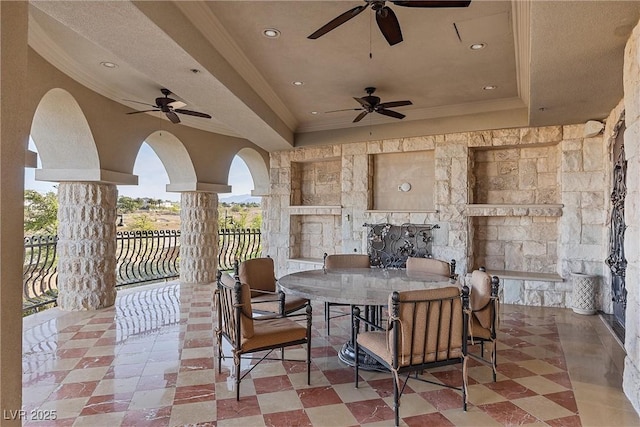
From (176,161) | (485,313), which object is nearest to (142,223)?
(176,161)

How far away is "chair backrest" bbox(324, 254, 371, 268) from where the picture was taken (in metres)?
4.44

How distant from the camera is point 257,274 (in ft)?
13.1

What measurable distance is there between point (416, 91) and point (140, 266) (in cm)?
585

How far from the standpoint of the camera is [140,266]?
7137 mm

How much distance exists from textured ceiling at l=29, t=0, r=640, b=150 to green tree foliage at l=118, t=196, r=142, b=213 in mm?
6553

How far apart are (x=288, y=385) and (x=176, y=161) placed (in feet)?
17.3

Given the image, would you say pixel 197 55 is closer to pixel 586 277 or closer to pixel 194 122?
pixel 194 122

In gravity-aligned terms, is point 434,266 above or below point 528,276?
above

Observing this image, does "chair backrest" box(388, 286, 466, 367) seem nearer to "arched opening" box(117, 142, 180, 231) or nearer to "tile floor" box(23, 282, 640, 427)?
"tile floor" box(23, 282, 640, 427)

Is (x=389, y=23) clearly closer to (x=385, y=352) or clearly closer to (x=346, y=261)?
(x=385, y=352)

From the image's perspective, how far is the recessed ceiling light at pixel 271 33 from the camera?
3.48 meters

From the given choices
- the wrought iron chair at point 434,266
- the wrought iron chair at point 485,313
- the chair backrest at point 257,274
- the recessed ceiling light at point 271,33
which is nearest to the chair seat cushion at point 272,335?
the chair backrest at point 257,274

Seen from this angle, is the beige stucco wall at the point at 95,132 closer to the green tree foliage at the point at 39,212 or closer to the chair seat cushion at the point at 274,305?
the chair seat cushion at the point at 274,305

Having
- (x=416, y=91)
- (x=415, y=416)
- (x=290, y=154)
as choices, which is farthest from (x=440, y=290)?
(x=290, y=154)
